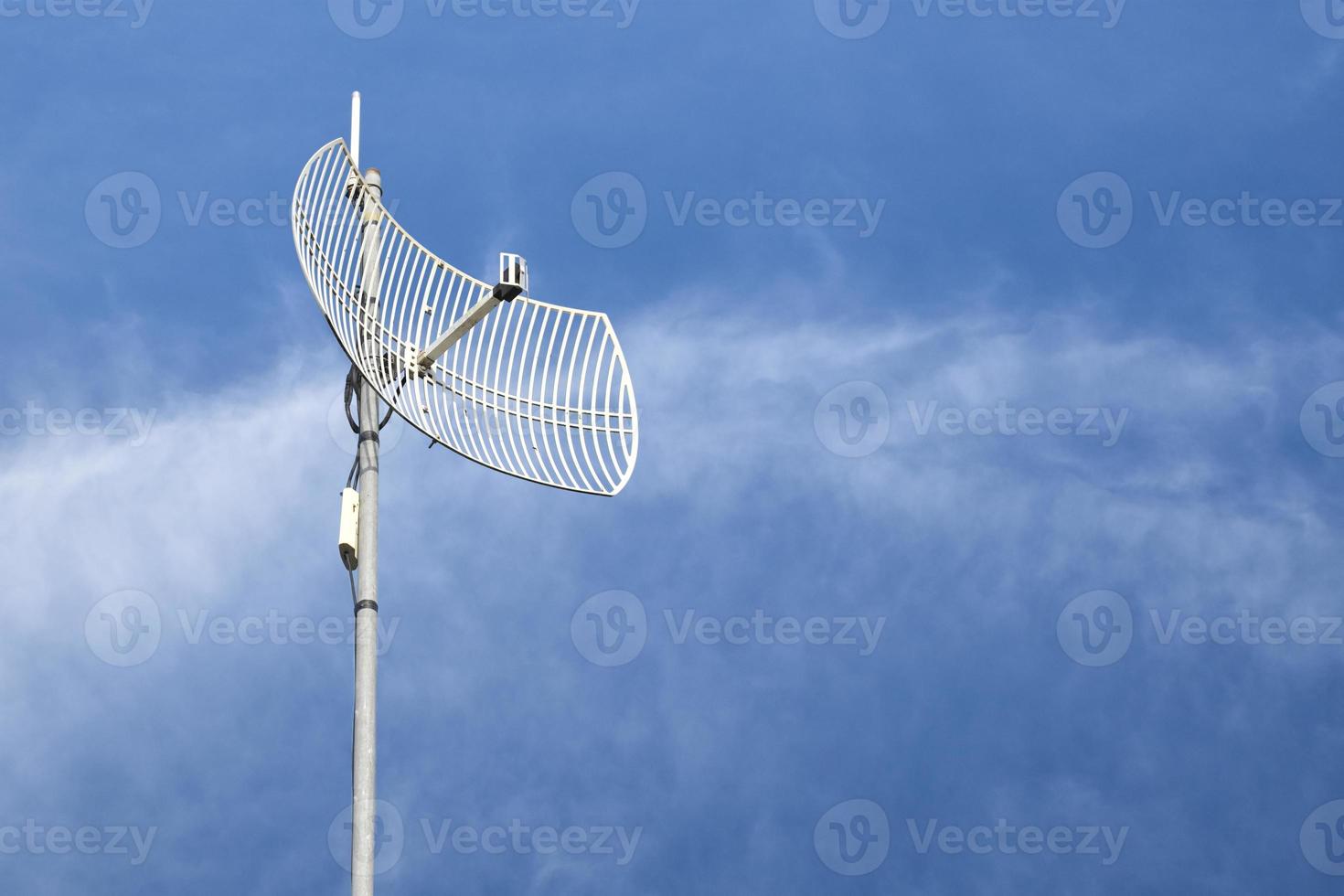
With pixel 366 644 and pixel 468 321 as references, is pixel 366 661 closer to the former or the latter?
pixel 366 644

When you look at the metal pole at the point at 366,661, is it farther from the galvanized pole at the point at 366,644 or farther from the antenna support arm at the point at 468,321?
the antenna support arm at the point at 468,321

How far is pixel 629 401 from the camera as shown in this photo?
813 inches

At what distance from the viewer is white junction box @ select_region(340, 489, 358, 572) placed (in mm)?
17469

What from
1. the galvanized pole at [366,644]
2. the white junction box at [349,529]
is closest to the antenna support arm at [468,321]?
the galvanized pole at [366,644]

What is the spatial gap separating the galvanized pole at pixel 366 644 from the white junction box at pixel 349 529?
59 mm

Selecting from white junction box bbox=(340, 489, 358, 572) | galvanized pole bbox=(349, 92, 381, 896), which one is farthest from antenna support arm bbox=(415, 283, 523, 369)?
white junction box bbox=(340, 489, 358, 572)

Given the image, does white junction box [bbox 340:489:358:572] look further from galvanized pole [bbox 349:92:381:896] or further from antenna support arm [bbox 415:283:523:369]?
antenna support arm [bbox 415:283:523:369]

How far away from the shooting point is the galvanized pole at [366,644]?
1580cm

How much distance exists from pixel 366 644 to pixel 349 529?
1.27 metres

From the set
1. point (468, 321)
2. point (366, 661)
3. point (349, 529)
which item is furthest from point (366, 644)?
point (468, 321)

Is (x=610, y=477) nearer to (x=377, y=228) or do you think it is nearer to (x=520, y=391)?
(x=520, y=391)

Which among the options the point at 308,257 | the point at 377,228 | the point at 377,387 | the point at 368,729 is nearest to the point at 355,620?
the point at 368,729

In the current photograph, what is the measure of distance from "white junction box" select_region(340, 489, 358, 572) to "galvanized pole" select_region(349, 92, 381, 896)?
0.06 meters

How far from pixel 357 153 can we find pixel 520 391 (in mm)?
3141
